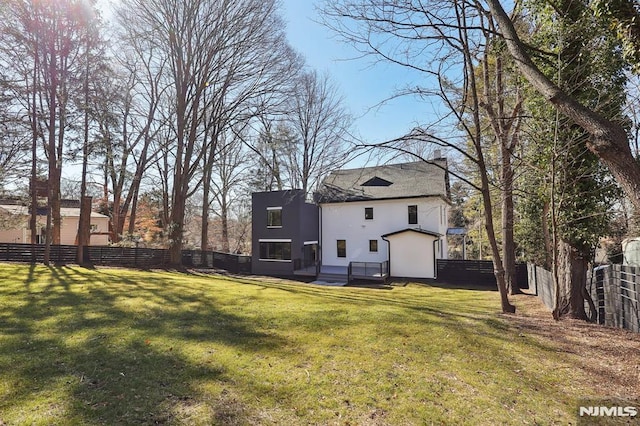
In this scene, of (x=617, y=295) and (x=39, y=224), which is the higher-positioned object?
(x=39, y=224)

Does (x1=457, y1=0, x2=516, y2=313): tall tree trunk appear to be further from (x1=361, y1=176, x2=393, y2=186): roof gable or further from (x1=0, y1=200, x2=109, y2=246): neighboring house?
(x1=0, y1=200, x2=109, y2=246): neighboring house

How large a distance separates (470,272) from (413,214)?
4.67 meters

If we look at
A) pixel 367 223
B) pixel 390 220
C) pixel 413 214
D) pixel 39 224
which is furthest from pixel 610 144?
pixel 39 224

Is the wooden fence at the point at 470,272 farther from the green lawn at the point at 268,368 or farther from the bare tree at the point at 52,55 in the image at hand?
the bare tree at the point at 52,55

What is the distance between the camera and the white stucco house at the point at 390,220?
1914 centimetres

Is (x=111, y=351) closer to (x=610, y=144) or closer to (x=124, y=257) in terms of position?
(x=610, y=144)

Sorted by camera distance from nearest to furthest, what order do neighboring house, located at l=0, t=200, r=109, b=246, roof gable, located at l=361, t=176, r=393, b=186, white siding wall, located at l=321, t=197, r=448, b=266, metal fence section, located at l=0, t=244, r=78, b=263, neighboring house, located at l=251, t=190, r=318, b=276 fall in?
neighboring house, located at l=0, t=200, r=109, b=246
metal fence section, located at l=0, t=244, r=78, b=263
white siding wall, located at l=321, t=197, r=448, b=266
neighboring house, located at l=251, t=190, r=318, b=276
roof gable, located at l=361, t=176, r=393, b=186

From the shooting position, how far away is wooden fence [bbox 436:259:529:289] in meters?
15.9

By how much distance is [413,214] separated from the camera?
19.9m

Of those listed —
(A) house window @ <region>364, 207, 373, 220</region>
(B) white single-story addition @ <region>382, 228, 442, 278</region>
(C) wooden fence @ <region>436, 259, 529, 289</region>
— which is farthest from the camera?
(A) house window @ <region>364, 207, 373, 220</region>

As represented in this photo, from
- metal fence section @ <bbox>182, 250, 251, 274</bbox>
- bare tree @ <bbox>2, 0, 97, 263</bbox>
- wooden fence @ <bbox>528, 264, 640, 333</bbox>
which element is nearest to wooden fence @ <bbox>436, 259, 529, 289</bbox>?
wooden fence @ <bbox>528, 264, 640, 333</bbox>

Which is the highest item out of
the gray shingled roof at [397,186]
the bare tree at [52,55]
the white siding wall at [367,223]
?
the bare tree at [52,55]

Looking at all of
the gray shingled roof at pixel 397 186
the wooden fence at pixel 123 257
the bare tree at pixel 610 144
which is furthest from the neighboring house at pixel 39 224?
the bare tree at pixel 610 144

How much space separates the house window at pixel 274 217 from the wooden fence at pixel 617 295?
16521 millimetres
